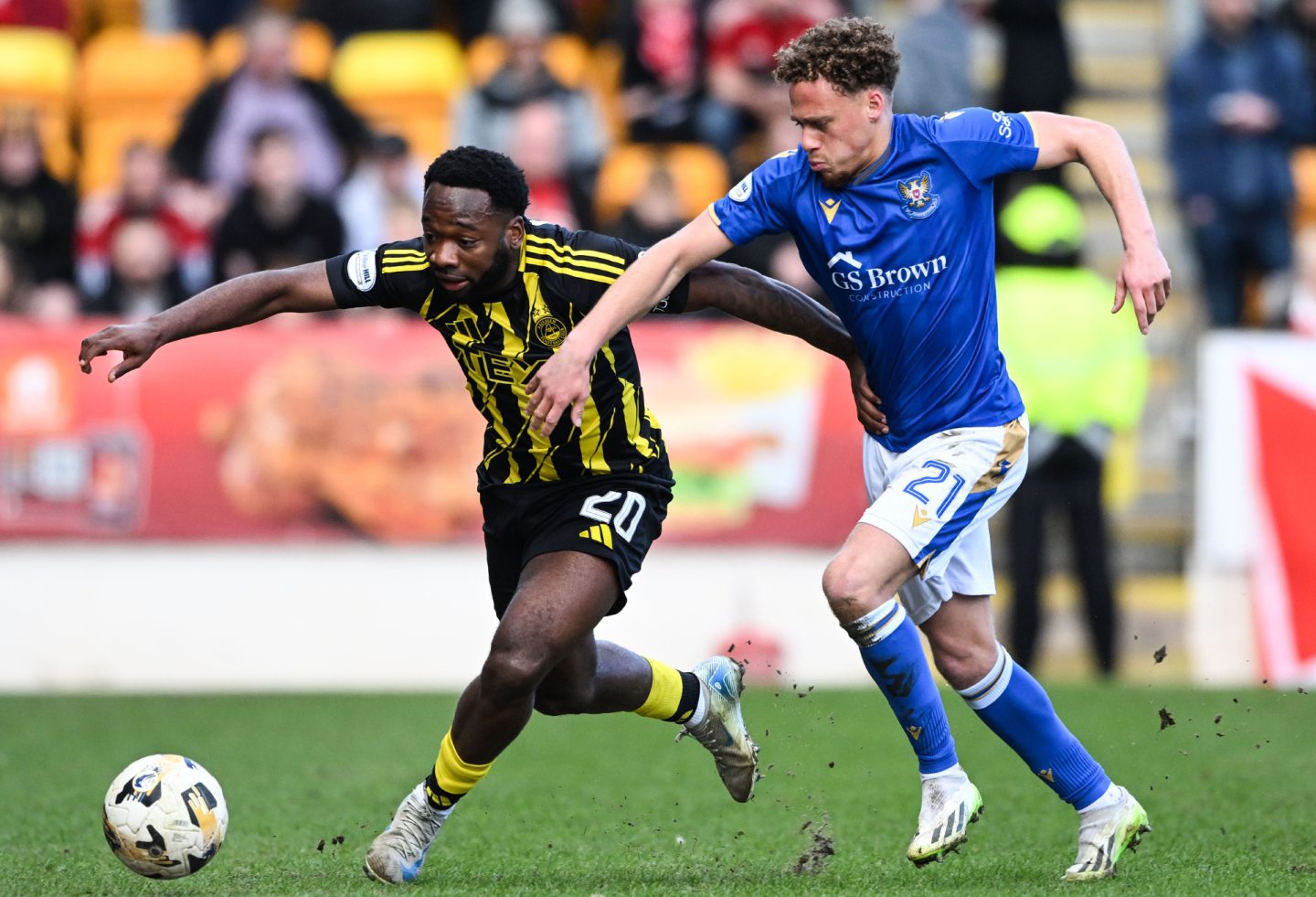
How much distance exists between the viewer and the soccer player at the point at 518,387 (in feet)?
18.5

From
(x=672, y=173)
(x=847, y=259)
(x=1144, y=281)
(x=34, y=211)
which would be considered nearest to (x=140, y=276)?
(x=34, y=211)

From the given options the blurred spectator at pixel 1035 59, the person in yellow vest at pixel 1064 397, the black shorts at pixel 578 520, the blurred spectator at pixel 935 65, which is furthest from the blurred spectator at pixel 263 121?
the black shorts at pixel 578 520

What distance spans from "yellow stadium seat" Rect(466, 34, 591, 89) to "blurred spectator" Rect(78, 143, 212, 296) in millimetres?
2416

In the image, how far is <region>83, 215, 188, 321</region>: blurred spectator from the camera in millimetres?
12680

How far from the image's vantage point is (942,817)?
5684 millimetres

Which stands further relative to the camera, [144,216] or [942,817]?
[144,216]

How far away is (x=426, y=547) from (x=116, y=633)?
6.43ft

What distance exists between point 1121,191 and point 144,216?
893 cm

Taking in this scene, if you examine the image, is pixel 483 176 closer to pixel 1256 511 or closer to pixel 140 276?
pixel 1256 511

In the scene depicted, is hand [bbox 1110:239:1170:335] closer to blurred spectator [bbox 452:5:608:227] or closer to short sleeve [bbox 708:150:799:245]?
short sleeve [bbox 708:150:799:245]

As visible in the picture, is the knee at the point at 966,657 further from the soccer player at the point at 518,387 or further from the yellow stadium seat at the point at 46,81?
the yellow stadium seat at the point at 46,81

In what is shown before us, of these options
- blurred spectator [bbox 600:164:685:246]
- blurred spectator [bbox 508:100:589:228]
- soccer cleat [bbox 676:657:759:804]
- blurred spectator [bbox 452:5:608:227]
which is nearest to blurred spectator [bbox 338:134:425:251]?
blurred spectator [bbox 452:5:608:227]

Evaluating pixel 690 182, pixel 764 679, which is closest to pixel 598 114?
pixel 690 182

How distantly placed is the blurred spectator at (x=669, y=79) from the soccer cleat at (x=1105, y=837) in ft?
28.8
